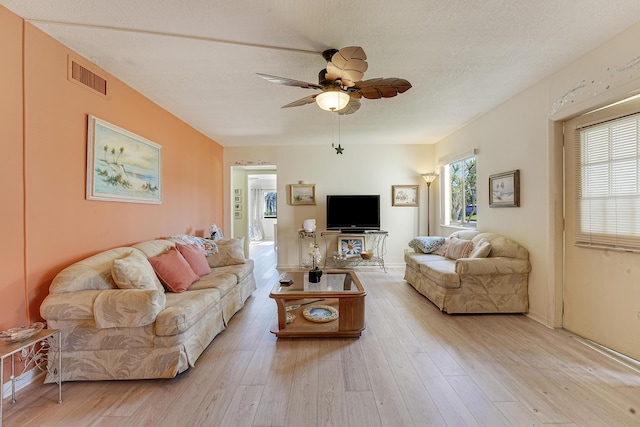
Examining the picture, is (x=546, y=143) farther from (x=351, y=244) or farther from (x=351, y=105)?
(x=351, y=244)

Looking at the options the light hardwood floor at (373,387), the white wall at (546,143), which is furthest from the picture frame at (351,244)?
the light hardwood floor at (373,387)

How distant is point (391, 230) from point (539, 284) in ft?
9.09

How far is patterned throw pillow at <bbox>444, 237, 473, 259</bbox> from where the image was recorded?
3.63 meters

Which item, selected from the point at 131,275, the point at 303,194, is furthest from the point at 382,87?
the point at 303,194

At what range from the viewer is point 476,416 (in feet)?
5.22

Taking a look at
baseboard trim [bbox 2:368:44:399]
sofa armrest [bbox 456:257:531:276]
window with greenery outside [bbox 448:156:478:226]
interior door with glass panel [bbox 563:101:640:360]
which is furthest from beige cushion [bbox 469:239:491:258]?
baseboard trim [bbox 2:368:44:399]

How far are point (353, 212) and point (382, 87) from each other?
3.26 metres

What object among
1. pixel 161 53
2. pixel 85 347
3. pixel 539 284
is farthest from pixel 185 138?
pixel 539 284

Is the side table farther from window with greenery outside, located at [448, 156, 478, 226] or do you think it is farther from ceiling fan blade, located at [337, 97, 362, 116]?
window with greenery outside, located at [448, 156, 478, 226]

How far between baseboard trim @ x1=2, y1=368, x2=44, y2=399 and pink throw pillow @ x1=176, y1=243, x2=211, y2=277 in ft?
4.35

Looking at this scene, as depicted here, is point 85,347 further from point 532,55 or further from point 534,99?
point 534,99

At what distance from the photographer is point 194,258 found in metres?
3.06

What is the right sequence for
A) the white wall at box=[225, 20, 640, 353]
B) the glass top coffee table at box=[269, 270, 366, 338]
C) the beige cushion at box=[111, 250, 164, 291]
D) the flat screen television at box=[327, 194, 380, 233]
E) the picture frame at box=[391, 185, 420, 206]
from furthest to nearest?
1. the picture frame at box=[391, 185, 420, 206]
2. the flat screen television at box=[327, 194, 380, 233]
3. the glass top coffee table at box=[269, 270, 366, 338]
4. the white wall at box=[225, 20, 640, 353]
5. the beige cushion at box=[111, 250, 164, 291]

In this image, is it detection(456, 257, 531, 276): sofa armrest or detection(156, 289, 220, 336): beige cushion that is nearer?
detection(156, 289, 220, 336): beige cushion
